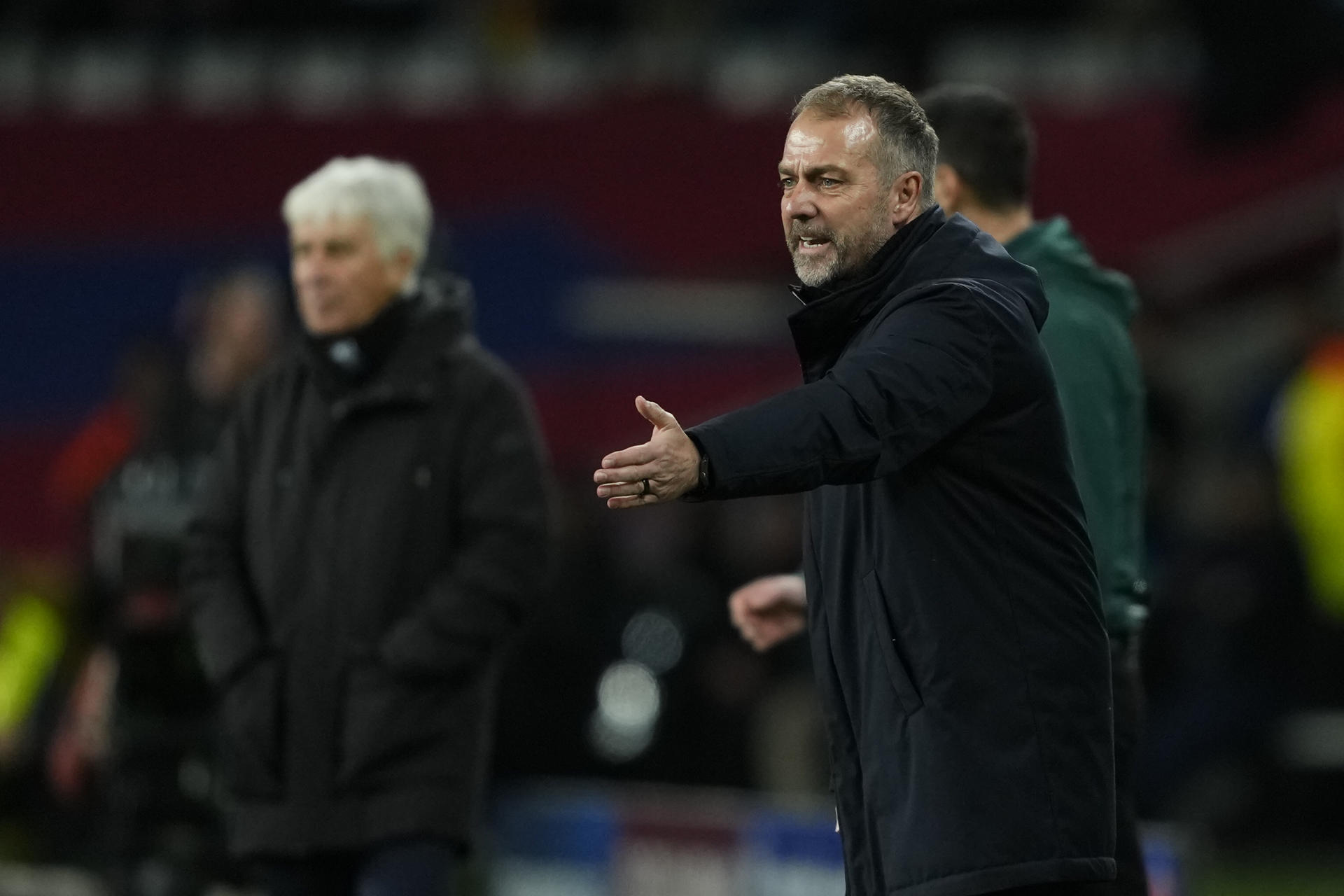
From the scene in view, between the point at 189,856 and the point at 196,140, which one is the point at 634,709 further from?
the point at 196,140

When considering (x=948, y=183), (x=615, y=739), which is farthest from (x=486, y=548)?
(x=615, y=739)

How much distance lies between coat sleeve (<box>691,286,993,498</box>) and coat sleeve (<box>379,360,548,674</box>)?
1.68m

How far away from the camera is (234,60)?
588 inches

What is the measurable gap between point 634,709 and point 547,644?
49 centimetres

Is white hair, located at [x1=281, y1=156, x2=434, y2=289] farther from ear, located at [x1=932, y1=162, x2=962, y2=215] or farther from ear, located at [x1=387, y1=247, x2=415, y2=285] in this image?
ear, located at [x1=932, y1=162, x2=962, y2=215]

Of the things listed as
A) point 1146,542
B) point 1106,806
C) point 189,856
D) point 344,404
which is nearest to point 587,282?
point 1146,542

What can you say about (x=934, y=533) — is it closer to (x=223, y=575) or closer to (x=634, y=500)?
(x=634, y=500)

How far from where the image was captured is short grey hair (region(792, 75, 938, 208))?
3516 millimetres

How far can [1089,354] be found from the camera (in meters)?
4.22

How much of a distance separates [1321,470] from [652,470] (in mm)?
6600

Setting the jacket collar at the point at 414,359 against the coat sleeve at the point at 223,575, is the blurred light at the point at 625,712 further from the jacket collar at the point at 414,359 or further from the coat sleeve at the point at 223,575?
the jacket collar at the point at 414,359

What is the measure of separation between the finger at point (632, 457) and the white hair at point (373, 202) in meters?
2.06

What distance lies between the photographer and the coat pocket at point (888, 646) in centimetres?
336

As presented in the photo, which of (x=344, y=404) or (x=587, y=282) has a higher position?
(x=587, y=282)
